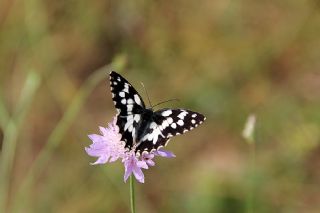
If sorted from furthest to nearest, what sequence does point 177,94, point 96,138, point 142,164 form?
point 177,94
point 96,138
point 142,164

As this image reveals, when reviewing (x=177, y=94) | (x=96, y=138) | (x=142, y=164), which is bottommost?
(x=142, y=164)

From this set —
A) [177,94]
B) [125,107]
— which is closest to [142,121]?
[125,107]

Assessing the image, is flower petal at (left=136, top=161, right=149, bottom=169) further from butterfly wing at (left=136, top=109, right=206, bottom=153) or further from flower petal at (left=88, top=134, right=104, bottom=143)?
flower petal at (left=88, top=134, right=104, bottom=143)

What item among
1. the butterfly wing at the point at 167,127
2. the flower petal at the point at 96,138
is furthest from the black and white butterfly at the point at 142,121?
the flower petal at the point at 96,138

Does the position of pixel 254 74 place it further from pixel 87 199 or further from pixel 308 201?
pixel 87 199

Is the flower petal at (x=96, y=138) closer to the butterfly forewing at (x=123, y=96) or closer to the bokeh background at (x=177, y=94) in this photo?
the butterfly forewing at (x=123, y=96)

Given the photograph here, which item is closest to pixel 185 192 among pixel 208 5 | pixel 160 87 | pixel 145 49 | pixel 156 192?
pixel 156 192

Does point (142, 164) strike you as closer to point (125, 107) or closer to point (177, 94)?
point (125, 107)
